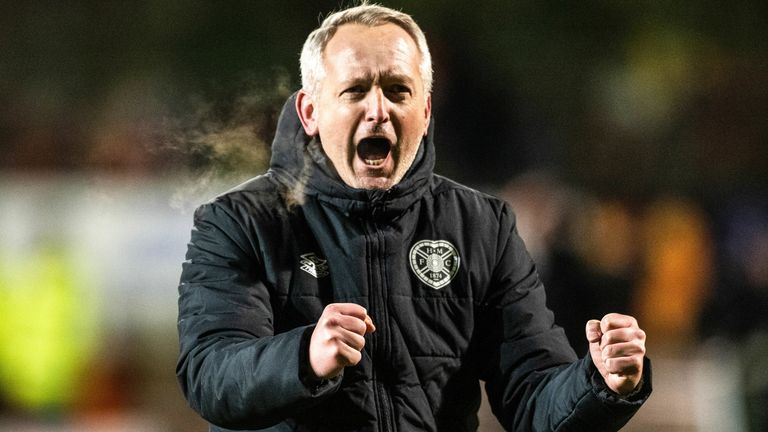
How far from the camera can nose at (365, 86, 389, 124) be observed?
3133 millimetres

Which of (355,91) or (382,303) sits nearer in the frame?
(382,303)

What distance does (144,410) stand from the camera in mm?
6961

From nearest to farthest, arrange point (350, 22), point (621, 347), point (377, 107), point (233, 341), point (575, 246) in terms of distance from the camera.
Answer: point (621, 347), point (233, 341), point (377, 107), point (350, 22), point (575, 246)

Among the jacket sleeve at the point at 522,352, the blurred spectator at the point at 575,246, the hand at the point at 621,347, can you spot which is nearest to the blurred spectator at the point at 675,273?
the blurred spectator at the point at 575,246

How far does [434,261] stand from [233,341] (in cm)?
59

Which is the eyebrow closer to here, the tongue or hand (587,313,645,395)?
the tongue

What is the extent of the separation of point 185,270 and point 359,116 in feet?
1.99

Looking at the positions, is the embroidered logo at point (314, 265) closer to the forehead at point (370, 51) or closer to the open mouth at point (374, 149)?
the open mouth at point (374, 149)

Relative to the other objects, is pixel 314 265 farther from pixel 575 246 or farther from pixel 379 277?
pixel 575 246

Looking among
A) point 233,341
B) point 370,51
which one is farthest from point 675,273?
point 233,341

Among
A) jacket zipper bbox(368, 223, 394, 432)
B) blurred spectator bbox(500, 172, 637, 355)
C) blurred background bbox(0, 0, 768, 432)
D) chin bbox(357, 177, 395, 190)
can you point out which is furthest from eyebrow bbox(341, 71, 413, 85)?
blurred spectator bbox(500, 172, 637, 355)

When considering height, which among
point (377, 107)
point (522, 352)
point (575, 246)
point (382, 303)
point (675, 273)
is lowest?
point (522, 352)

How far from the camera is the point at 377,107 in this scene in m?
3.14

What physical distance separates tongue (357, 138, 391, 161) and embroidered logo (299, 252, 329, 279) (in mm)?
298
